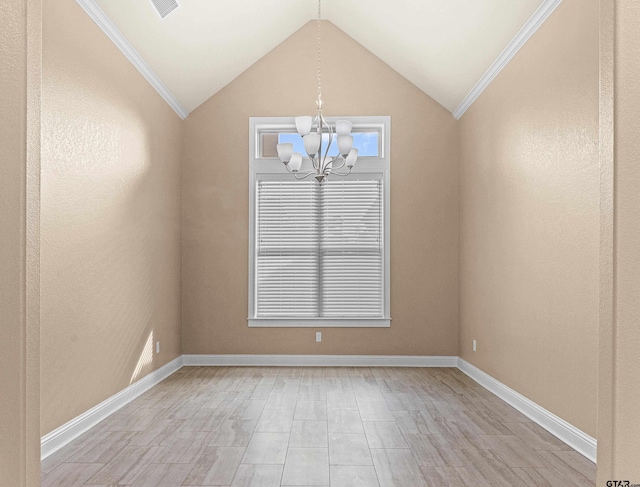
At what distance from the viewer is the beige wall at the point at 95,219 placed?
346cm

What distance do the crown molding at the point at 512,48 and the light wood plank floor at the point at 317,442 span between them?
3005mm

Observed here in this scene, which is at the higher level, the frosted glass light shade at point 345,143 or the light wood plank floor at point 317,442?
the frosted glass light shade at point 345,143

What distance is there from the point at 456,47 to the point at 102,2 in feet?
10.4

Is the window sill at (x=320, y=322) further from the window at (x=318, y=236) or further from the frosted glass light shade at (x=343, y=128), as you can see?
the frosted glass light shade at (x=343, y=128)

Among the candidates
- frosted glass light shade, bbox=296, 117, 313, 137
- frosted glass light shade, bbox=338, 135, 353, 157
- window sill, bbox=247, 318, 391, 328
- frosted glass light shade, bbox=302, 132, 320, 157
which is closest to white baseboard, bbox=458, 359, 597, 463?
window sill, bbox=247, 318, 391, 328

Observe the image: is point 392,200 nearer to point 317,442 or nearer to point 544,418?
point 544,418

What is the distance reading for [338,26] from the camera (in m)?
6.62

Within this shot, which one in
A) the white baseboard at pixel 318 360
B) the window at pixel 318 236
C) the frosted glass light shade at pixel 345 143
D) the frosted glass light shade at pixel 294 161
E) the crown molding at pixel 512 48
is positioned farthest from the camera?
the window at pixel 318 236

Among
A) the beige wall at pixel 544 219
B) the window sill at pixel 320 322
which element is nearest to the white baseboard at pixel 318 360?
the window sill at pixel 320 322

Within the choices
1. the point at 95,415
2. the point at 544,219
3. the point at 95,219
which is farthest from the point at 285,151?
the point at 95,415

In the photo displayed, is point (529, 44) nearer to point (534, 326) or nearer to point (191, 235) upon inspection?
point (534, 326)

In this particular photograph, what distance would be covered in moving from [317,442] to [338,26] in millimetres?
5034

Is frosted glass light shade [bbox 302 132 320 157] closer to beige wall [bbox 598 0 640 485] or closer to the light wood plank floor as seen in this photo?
the light wood plank floor

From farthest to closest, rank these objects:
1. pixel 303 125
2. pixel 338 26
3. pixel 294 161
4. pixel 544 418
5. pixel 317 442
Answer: pixel 338 26, pixel 294 161, pixel 303 125, pixel 544 418, pixel 317 442
